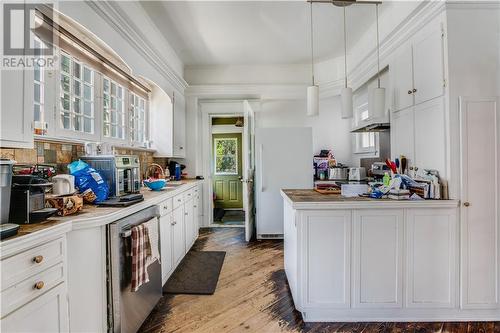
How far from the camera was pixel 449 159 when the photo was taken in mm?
1961

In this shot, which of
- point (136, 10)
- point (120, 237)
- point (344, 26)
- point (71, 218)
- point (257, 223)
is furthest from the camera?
point (257, 223)

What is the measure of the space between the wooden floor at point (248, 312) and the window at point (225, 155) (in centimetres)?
386

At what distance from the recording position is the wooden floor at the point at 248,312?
1893 mm

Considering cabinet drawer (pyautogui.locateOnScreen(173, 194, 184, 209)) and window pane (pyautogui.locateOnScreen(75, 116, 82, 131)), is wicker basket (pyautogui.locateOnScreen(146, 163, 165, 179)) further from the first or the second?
window pane (pyautogui.locateOnScreen(75, 116, 82, 131))

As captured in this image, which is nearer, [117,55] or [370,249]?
[370,249]

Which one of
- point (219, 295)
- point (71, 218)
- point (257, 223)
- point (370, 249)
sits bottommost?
A: point (219, 295)

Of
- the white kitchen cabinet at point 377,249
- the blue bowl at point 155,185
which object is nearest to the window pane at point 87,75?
the blue bowl at point 155,185

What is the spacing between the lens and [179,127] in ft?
13.6

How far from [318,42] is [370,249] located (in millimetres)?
2965

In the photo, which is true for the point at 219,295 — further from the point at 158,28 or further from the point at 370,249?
the point at 158,28

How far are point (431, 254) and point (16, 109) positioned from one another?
Answer: 109 inches

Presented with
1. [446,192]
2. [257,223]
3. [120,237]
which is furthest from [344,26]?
[120,237]

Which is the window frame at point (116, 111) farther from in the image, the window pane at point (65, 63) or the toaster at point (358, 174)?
the toaster at point (358, 174)

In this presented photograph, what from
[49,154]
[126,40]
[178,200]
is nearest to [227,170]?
[178,200]
